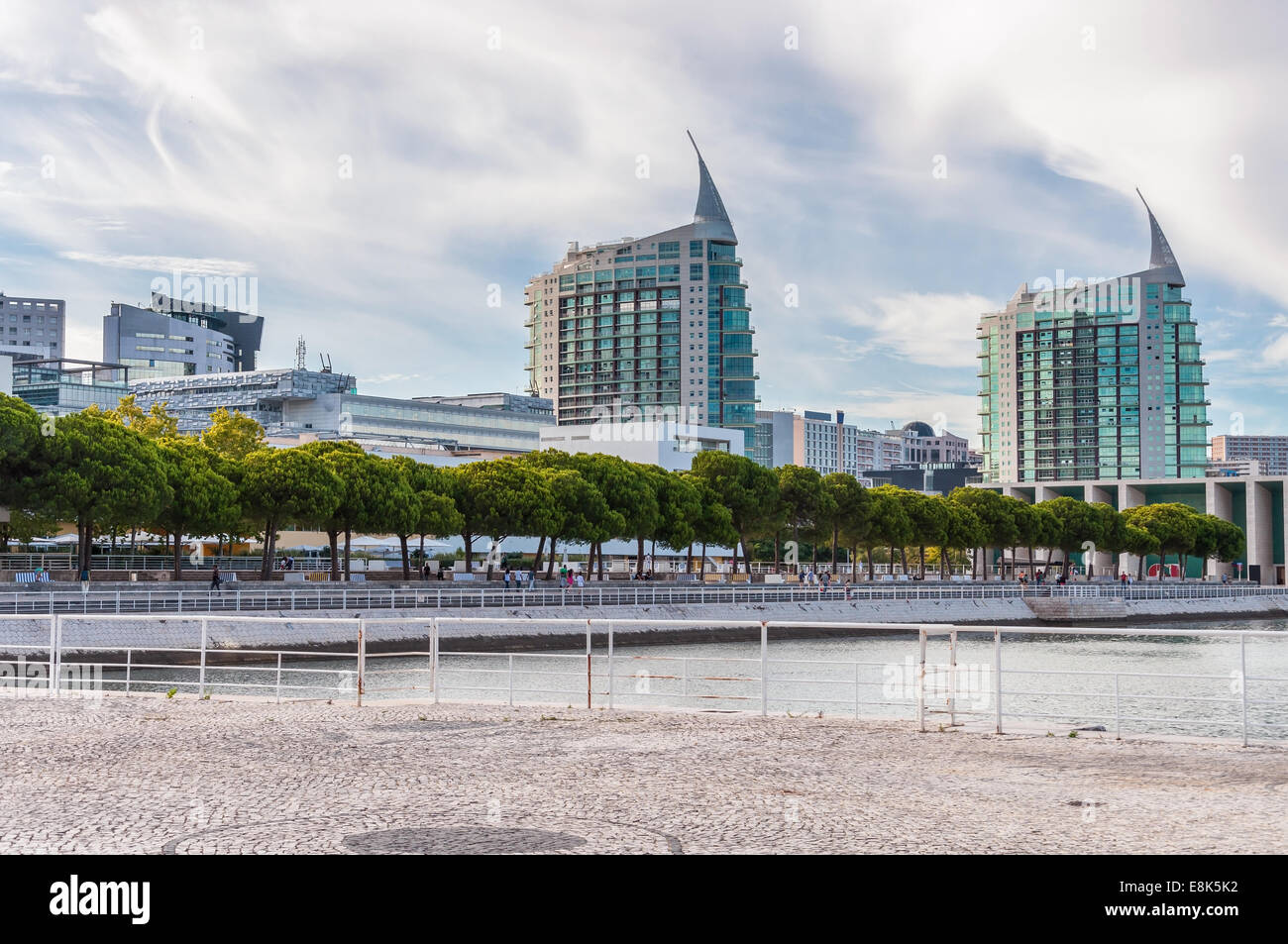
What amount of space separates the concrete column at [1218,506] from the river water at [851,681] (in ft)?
309

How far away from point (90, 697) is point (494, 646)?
1606 inches

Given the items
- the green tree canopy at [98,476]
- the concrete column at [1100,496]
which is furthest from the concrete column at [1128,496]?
the green tree canopy at [98,476]

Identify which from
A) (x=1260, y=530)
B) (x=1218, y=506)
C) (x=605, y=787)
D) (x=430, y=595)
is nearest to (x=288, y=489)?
(x=430, y=595)

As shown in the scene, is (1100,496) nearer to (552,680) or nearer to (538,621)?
(538,621)

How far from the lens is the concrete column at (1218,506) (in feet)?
555

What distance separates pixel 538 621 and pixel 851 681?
36421 mm

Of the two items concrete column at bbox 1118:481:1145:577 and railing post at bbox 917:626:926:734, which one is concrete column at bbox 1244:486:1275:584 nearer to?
concrete column at bbox 1118:481:1145:577

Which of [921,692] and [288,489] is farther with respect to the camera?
[288,489]

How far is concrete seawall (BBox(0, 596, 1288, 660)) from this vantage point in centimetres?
4650

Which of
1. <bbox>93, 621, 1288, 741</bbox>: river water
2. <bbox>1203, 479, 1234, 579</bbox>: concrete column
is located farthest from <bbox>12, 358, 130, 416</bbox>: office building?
<bbox>1203, 479, 1234, 579</bbox>: concrete column

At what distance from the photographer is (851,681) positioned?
58.0ft

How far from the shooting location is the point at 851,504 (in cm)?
10869

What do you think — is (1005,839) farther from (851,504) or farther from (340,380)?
(340,380)
